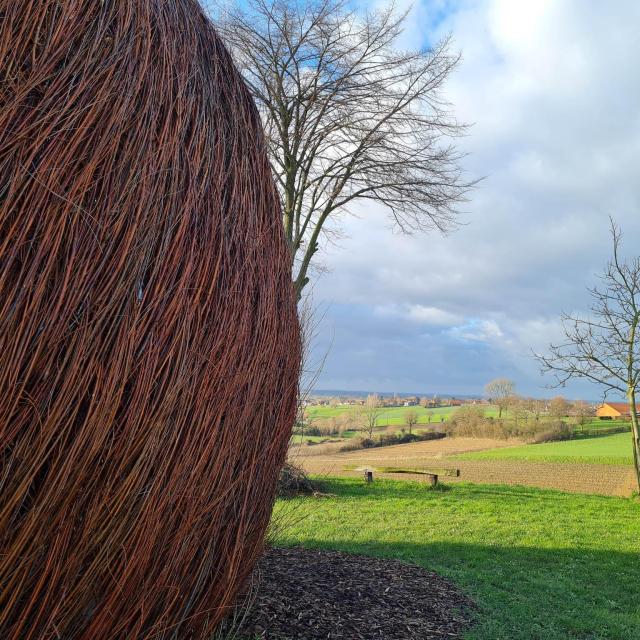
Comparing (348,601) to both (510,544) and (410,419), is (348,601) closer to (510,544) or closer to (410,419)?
(510,544)

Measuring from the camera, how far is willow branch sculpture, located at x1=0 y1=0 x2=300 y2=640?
199 cm

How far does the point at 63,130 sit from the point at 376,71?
13.0 m

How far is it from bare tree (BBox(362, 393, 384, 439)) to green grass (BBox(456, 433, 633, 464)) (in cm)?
556

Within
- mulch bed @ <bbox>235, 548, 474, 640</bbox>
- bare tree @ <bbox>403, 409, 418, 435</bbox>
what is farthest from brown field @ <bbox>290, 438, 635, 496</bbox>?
mulch bed @ <bbox>235, 548, 474, 640</bbox>

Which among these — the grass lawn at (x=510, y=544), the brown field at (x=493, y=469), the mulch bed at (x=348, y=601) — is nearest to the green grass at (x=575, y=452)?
the brown field at (x=493, y=469)

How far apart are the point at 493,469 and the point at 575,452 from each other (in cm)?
1103

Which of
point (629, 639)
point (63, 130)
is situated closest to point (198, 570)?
point (63, 130)

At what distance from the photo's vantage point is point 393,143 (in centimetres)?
1404

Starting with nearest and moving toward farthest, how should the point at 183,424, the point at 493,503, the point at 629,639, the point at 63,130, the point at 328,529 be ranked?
the point at 63,130, the point at 183,424, the point at 629,639, the point at 328,529, the point at 493,503

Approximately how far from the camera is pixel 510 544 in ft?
31.4

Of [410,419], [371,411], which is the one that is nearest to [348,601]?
[371,411]

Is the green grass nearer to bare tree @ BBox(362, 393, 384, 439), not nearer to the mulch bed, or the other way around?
bare tree @ BBox(362, 393, 384, 439)

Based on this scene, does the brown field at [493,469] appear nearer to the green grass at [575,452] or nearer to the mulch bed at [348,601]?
the green grass at [575,452]

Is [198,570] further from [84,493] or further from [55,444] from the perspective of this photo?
[55,444]
